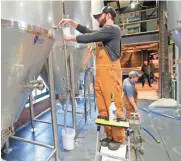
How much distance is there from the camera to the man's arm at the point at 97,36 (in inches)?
59.2

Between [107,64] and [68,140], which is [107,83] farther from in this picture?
[68,140]

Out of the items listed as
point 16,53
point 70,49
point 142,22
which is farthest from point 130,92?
point 142,22

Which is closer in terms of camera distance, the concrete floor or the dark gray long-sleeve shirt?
the dark gray long-sleeve shirt

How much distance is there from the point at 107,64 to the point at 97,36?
283 mm

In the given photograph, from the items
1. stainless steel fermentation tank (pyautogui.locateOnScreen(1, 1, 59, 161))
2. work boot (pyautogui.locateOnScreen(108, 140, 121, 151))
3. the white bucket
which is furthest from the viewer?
the white bucket

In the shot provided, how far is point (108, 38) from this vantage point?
1.56 metres

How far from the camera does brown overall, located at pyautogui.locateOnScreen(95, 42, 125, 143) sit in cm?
156

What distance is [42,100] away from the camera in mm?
3691

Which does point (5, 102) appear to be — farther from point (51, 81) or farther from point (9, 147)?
point (9, 147)

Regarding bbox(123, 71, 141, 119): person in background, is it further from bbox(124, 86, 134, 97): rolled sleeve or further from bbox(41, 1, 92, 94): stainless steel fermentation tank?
bbox(41, 1, 92, 94): stainless steel fermentation tank

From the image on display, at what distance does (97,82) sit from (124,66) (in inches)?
351

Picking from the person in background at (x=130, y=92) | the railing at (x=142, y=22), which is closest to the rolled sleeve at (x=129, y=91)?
the person in background at (x=130, y=92)

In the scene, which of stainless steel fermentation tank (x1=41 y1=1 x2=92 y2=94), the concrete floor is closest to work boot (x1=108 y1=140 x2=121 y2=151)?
the concrete floor

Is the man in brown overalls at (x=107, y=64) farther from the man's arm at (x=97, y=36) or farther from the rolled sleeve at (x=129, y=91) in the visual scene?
the rolled sleeve at (x=129, y=91)
